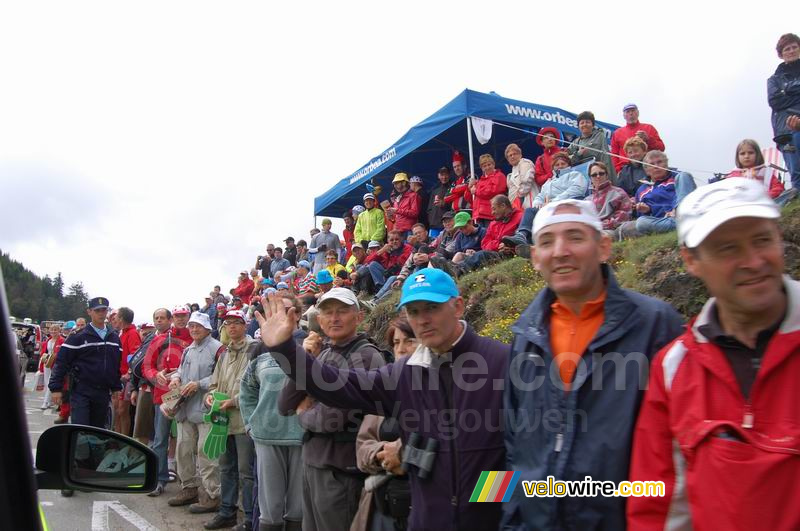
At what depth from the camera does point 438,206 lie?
12.7 metres

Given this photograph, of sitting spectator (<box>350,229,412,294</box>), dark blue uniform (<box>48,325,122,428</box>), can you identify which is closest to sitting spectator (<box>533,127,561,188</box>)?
sitting spectator (<box>350,229,412,294</box>)

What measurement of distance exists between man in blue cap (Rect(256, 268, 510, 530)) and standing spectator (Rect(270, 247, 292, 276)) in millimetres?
15486

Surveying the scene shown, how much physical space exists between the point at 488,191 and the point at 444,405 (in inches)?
312

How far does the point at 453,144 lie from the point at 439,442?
12015mm

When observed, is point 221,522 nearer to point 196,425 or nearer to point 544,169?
point 196,425

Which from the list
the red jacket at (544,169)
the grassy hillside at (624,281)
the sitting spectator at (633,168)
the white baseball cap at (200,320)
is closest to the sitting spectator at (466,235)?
the red jacket at (544,169)

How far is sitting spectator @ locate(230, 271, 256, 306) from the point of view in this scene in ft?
63.2

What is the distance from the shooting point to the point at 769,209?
1.76 m

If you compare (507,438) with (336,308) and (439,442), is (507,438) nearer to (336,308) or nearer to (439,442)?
(439,442)

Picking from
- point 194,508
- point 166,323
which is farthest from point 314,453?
point 166,323

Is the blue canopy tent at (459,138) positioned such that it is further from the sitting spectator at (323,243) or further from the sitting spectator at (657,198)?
the sitting spectator at (657,198)

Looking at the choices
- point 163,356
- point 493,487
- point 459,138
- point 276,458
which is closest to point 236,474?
point 276,458

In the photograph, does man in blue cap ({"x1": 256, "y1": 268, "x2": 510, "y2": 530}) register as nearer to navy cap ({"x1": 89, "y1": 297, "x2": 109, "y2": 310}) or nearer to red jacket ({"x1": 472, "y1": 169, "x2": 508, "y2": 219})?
navy cap ({"x1": 89, "y1": 297, "x2": 109, "y2": 310})

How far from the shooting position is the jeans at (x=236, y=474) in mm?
6016
